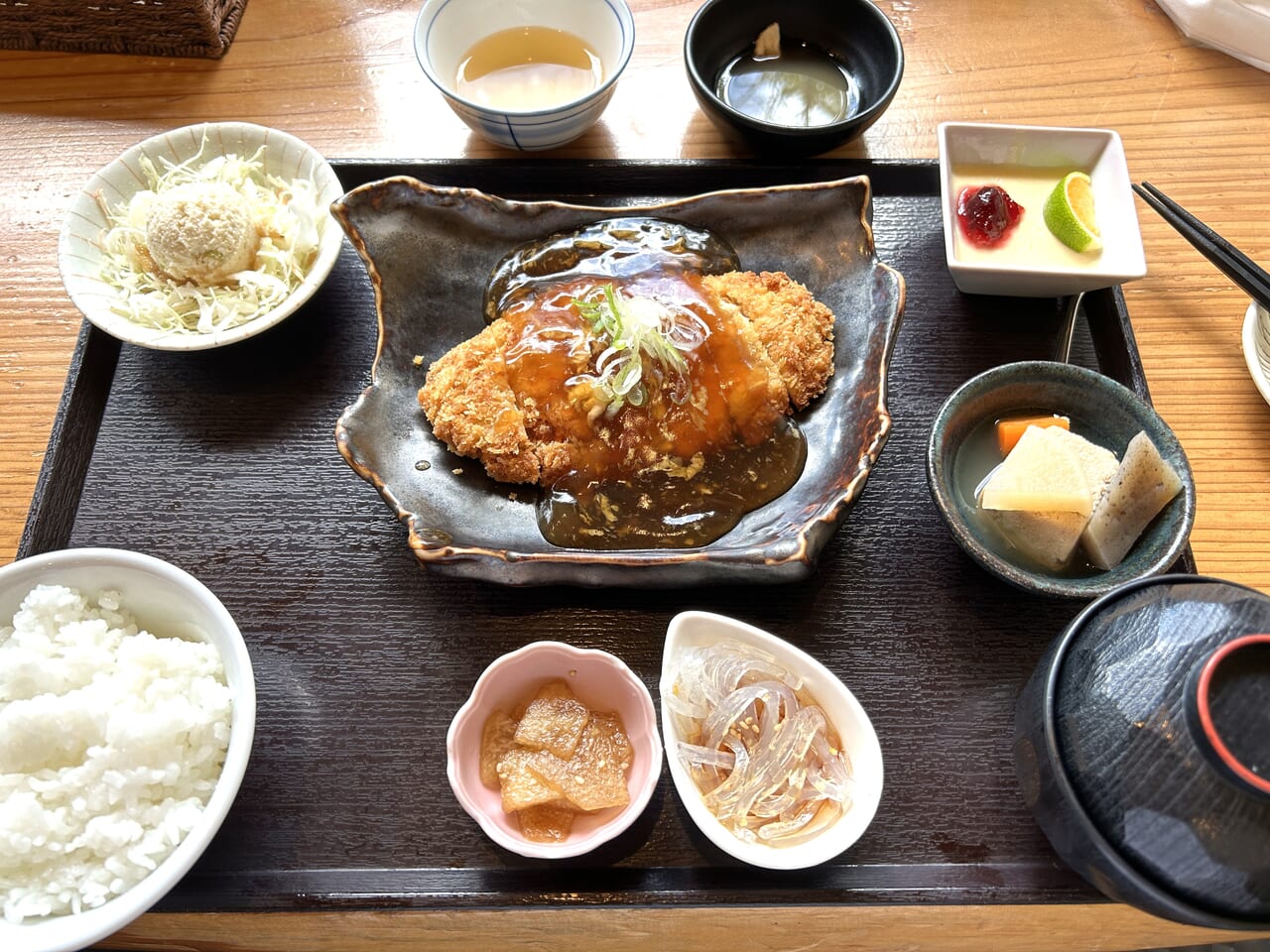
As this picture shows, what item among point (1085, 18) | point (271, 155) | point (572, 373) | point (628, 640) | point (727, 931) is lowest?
point (727, 931)

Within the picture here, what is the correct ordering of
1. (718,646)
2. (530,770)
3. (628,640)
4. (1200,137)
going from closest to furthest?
(530,770) < (718,646) < (628,640) < (1200,137)

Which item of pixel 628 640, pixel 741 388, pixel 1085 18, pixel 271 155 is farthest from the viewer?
pixel 1085 18

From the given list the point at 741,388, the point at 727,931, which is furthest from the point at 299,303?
the point at 727,931

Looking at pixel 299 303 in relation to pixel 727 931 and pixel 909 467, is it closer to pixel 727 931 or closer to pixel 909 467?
pixel 909 467

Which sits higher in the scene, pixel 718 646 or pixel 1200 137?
pixel 1200 137

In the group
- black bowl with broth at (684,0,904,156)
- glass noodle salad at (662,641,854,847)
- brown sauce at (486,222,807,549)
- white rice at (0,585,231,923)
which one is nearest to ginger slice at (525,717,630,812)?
glass noodle salad at (662,641,854,847)

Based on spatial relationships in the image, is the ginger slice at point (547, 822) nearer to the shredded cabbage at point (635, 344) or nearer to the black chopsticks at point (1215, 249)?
the shredded cabbage at point (635, 344)

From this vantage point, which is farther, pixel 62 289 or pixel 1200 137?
pixel 1200 137
